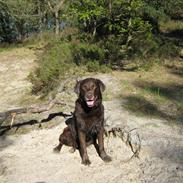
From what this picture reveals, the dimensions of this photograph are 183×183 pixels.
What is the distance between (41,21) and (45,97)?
19.6 meters

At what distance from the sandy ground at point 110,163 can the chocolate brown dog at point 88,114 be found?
0.26 metres

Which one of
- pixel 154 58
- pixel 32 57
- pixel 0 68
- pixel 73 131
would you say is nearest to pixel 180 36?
pixel 154 58

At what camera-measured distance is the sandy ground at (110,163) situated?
619 centimetres

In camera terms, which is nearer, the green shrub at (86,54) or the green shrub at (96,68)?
the green shrub at (96,68)

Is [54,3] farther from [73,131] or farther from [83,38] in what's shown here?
[73,131]

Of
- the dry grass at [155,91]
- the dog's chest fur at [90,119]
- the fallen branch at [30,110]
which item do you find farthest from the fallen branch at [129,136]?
the fallen branch at [30,110]

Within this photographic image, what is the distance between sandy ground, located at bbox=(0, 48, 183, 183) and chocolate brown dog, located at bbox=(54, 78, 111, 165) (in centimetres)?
26

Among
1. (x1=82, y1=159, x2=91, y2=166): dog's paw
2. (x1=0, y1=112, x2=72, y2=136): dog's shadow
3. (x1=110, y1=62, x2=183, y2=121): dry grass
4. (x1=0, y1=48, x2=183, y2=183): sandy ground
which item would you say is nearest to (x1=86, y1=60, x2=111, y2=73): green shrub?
(x1=110, y1=62, x2=183, y2=121): dry grass

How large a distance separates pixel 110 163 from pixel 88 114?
2.80 ft

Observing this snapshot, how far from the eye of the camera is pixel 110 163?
263 inches

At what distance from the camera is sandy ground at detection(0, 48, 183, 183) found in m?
6.19

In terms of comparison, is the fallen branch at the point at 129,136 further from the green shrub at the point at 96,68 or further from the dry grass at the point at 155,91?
the green shrub at the point at 96,68

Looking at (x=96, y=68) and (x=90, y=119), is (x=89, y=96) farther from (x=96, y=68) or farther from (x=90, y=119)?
(x=96, y=68)

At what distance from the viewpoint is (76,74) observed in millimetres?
11617
